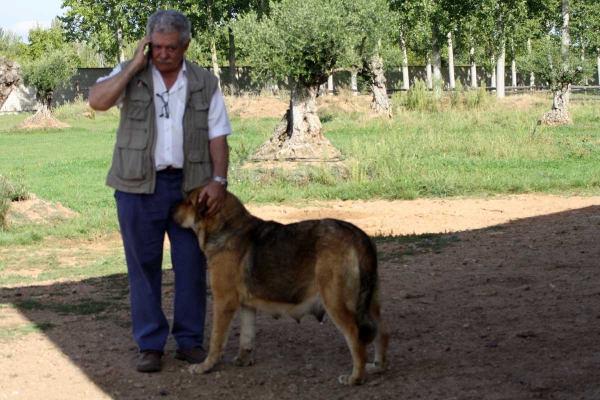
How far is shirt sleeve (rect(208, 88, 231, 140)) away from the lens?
511cm

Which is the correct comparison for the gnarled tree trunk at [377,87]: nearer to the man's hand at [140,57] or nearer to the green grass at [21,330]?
the green grass at [21,330]

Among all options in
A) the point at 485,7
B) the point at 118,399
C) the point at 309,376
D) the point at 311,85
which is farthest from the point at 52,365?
the point at 485,7

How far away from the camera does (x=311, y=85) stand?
65.1 feet

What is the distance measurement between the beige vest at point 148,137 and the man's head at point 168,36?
0.18 meters

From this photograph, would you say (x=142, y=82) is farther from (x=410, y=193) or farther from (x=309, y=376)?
(x=410, y=193)

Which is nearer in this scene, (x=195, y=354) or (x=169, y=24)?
(x=169, y=24)

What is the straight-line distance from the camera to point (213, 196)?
5.01 m

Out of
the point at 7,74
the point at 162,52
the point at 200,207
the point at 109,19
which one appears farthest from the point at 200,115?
the point at 109,19

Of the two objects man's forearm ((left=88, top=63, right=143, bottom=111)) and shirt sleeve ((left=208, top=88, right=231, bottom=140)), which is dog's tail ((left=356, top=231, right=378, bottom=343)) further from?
man's forearm ((left=88, top=63, right=143, bottom=111))

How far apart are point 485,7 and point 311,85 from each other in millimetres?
27337

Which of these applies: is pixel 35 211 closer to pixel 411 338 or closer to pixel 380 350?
pixel 411 338

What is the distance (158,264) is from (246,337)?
714mm

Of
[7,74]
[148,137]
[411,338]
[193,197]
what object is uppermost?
[7,74]

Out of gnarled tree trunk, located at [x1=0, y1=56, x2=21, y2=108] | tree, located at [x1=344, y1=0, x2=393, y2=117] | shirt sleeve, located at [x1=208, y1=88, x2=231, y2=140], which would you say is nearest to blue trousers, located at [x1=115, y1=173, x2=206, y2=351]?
shirt sleeve, located at [x1=208, y1=88, x2=231, y2=140]
